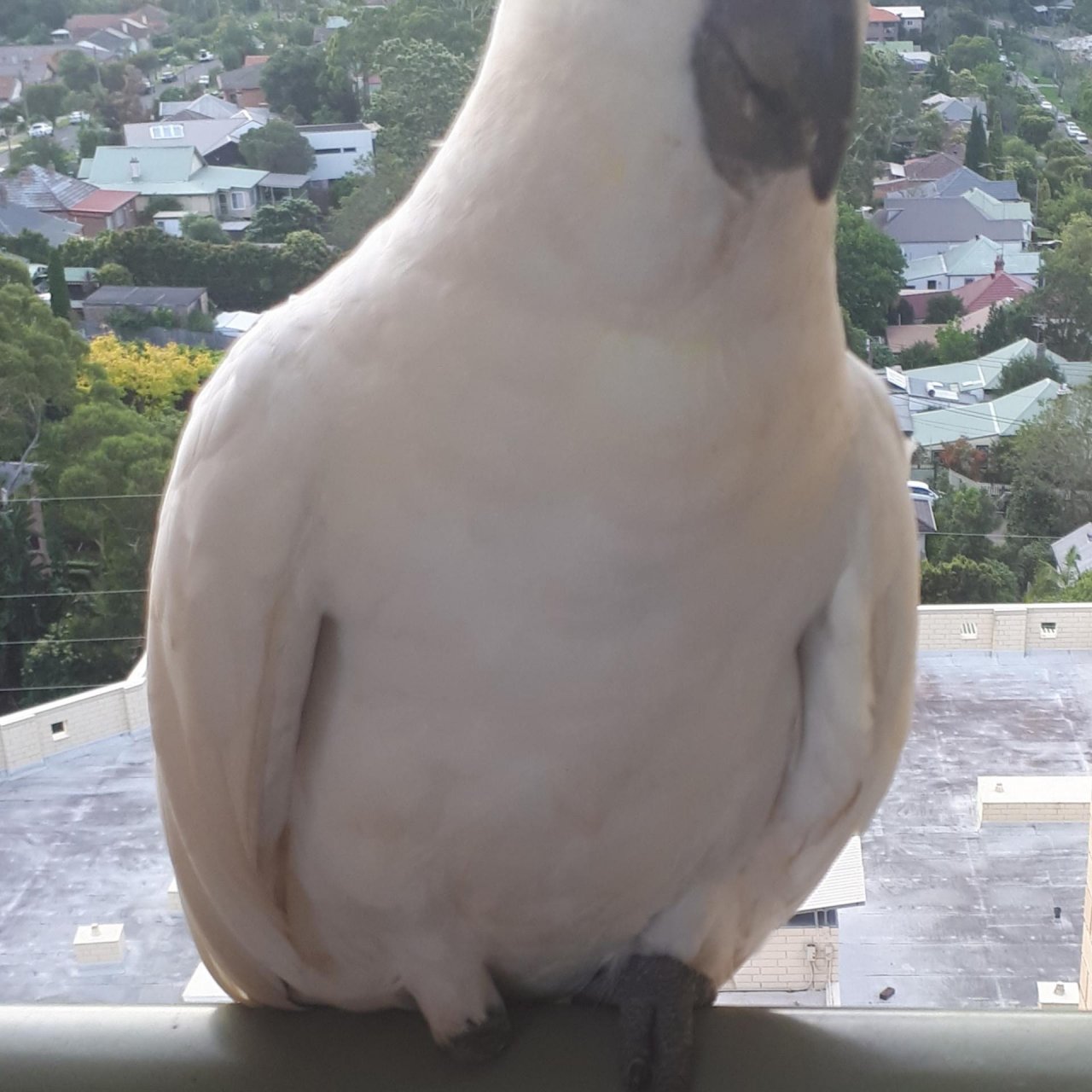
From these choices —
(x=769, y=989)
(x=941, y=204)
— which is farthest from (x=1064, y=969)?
(x=941, y=204)

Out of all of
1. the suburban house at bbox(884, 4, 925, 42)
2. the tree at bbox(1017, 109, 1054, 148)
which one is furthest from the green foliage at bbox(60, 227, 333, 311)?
the tree at bbox(1017, 109, 1054, 148)

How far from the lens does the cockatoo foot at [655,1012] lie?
806 millimetres

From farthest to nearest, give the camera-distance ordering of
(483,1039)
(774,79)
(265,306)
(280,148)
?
(280,148)
(265,306)
(483,1039)
(774,79)

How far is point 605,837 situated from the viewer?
0.78m

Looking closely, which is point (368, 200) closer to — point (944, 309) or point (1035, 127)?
point (944, 309)

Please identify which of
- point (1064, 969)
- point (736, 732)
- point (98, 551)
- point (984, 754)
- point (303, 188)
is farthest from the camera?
point (984, 754)

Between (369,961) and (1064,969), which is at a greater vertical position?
(369,961)

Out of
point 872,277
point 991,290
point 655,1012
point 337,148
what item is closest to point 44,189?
point 337,148

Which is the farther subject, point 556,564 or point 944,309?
point 944,309

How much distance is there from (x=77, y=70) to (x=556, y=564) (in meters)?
1.65

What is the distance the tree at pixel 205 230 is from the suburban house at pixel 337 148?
179 millimetres

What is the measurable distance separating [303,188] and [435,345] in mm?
1281

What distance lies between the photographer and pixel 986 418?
2.05 m

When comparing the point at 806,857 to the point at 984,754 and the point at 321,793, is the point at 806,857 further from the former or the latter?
the point at 984,754
